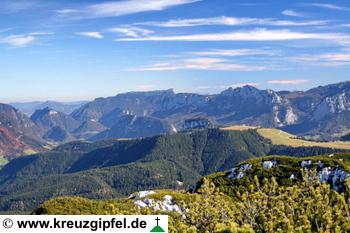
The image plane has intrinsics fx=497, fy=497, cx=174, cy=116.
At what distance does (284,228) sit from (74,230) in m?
17.1

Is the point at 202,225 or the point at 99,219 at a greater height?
the point at 99,219

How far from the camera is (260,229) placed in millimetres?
44781

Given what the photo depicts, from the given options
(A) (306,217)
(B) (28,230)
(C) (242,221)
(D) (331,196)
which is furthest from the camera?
(D) (331,196)

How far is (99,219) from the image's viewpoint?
40.4m

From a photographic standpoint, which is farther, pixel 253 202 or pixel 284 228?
pixel 253 202

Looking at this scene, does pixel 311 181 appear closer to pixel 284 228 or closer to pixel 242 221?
pixel 242 221

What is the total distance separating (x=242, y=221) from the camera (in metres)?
48.0

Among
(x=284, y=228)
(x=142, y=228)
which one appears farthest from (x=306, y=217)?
(x=142, y=228)

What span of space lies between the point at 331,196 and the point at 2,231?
107 ft

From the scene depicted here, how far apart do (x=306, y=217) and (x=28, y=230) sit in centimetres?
2310

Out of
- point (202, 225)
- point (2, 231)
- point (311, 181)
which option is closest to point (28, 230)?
point (2, 231)

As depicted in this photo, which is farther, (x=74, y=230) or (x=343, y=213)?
(x=343, y=213)

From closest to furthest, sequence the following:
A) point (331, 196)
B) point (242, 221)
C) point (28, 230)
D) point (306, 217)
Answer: point (28, 230)
point (306, 217)
point (242, 221)
point (331, 196)

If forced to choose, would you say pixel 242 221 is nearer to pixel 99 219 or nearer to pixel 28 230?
pixel 99 219
